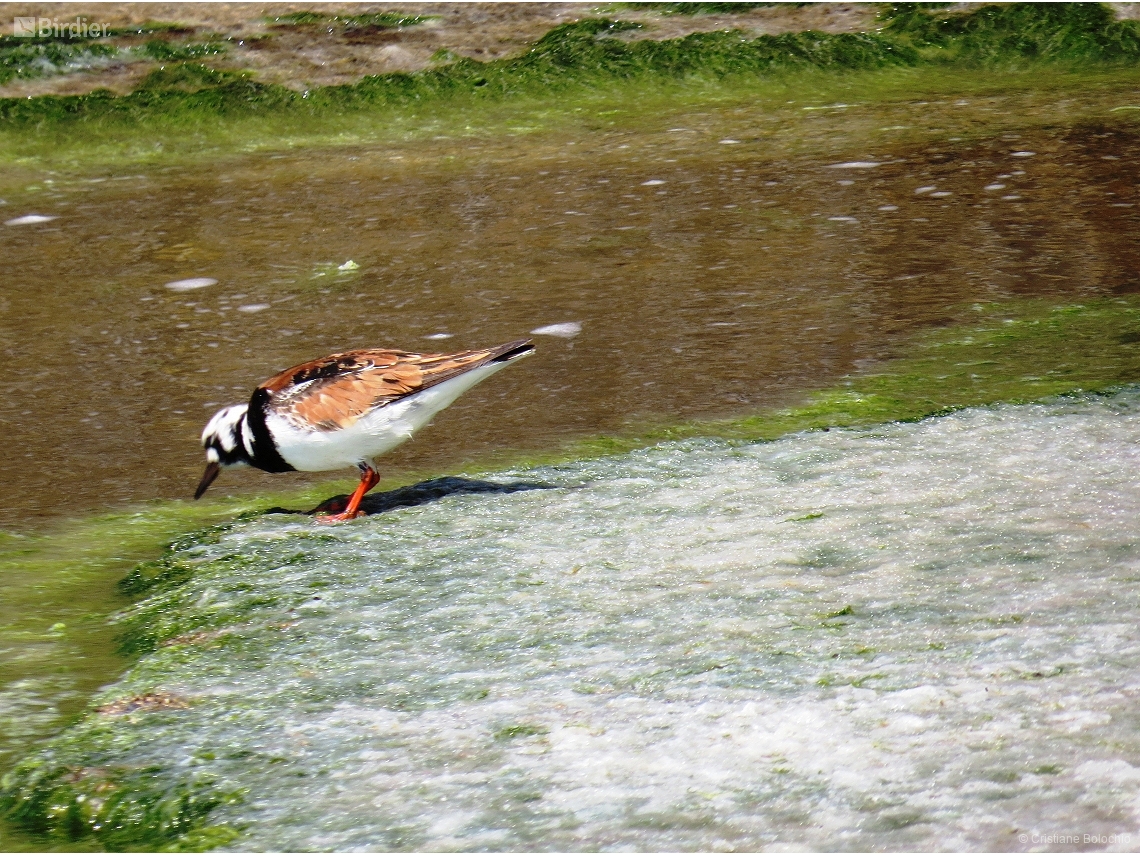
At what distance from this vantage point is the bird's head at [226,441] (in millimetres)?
4781

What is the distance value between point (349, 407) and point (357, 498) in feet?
0.98

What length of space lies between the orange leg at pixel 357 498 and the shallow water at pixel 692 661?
2.9 inches

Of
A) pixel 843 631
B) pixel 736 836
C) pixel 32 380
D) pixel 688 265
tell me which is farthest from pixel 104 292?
pixel 736 836

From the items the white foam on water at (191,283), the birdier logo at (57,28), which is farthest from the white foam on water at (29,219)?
the birdier logo at (57,28)

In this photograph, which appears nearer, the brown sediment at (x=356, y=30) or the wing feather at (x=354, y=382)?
the wing feather at (x=354, y=382)

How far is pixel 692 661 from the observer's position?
11.2ft

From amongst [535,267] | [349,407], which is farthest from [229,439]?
[535,267]

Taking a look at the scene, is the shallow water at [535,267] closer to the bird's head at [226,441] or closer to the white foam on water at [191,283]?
the white foam on water at [191,283]

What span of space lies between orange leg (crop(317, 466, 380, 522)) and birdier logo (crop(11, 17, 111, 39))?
7522 millimetres

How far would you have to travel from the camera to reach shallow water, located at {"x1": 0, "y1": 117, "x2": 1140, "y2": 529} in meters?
5.90

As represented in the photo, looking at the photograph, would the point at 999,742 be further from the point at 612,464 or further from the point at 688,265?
the point at 688,265

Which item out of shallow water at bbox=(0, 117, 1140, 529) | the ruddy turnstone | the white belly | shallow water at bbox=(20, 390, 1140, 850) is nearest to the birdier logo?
shallow water at bbox=(0, 117, 1140, 529)

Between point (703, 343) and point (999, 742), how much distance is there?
12.1 ft

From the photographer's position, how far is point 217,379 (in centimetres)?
632
